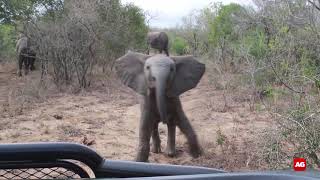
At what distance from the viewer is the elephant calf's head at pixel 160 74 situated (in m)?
5.23

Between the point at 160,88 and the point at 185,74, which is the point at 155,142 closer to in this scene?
the point at 185,74

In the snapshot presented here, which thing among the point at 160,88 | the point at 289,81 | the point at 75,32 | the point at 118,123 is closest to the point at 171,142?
the point at 160,88

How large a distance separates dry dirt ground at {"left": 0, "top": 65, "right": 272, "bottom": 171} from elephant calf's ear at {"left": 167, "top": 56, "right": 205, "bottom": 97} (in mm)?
754

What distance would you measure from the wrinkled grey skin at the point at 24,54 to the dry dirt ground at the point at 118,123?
2572 mm

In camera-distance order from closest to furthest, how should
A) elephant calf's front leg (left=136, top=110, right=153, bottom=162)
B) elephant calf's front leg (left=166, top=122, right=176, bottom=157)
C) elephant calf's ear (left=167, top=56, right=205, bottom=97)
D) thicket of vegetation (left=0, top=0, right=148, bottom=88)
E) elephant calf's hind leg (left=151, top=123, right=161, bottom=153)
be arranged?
1. elephant calf's front leg (left=136, top=110, right=153, bottom=162)
2. elephant calf's ear (left=167, top=56, right=205, bottom=97)
3. elephant calf's front leg (left=166, top=122, right=176, bottom=157)
4. elephant calf's hind leg (left=151, top=123, right=161, bottom=153)
5. thicket of vegetation (left=0, top=0, right=148, bottom=88)

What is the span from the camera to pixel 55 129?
7582 millimetres

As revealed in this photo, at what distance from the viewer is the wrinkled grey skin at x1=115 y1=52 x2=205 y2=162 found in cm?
530

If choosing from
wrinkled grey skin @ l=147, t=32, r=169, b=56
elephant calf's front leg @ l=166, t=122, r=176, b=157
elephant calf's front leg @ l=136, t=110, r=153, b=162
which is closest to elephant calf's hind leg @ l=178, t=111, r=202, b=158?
elephant calf's front leg @ l=166, t=122, r=176, b=157

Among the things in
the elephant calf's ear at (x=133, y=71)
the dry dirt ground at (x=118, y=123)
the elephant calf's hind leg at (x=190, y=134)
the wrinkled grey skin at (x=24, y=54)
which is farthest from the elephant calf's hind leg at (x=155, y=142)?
the wrinkled grey skin at (x=24, y=54)

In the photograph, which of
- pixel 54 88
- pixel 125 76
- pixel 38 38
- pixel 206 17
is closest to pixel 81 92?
pixel 54 88

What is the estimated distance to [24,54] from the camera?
560 inches

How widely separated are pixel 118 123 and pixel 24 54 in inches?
268

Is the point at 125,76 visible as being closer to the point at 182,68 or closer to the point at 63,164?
the point at 182,68

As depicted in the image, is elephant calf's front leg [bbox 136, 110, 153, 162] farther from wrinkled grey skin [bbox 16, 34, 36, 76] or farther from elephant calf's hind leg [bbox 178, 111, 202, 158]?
wrinkled grey skin [bbox 16, 34, 36, 76]
